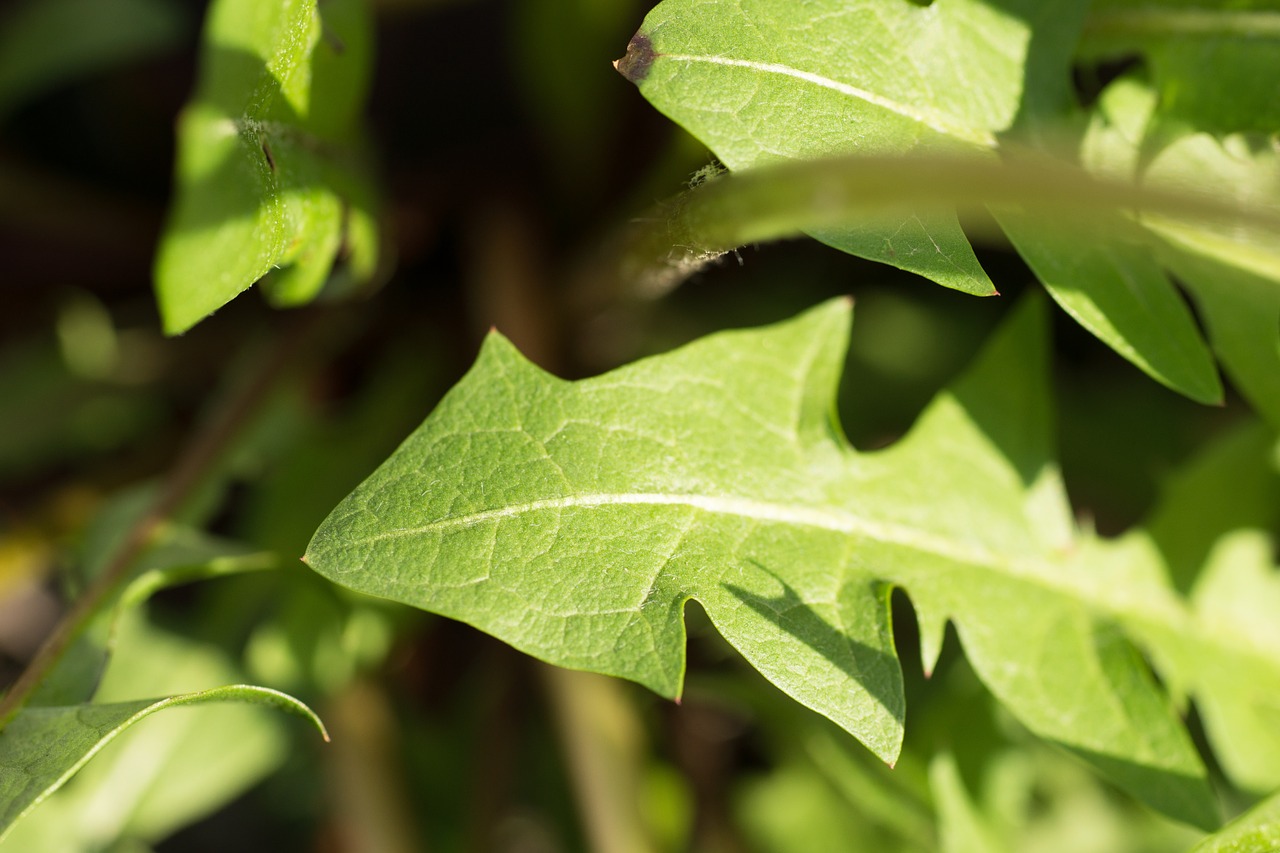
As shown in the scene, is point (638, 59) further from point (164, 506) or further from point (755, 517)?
point (164, 506)

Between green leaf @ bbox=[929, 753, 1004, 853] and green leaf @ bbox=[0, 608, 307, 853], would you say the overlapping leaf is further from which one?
green leaf @ bbox=[0, 608, 307, 853]

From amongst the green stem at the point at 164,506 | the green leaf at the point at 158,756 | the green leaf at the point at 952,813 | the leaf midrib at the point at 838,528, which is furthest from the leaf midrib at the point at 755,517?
the green leaf at the point at 158,756

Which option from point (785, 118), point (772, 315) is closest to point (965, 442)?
point (785, 118)

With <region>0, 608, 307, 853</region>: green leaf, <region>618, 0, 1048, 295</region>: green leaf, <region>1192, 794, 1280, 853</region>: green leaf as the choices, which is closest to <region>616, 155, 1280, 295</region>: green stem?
<region>618, 0, 1048, 295</region>: green leaf

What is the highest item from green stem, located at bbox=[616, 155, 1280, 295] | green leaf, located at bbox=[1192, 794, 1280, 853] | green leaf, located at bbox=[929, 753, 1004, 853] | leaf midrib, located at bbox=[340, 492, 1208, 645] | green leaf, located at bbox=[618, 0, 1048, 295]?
green stem, located at bbox=[616, 155, 1280, 295]

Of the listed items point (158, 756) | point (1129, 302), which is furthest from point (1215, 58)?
point (158, 756)

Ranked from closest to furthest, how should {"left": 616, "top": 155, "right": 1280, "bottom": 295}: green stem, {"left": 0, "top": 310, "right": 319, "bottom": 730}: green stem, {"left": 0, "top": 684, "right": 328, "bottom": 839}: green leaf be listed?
{"left": 616, "top": 155, "right": 1280, "bottom": 295}: green stem → {"left": 0, "top": 684, "right": 328, "bottom": 839}: green leaf → {"left": 0, "top": 310, "right": 319, "bottom": 730}: green stem

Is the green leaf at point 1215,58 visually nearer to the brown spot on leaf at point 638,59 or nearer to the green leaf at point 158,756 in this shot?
the brown spot on leaf at point 638,59
